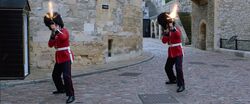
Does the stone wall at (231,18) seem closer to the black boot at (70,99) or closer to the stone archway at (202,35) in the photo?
the stone archway at (202,35)


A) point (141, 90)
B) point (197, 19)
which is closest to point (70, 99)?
point (141, 90)

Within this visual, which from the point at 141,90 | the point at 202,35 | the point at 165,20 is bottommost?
the point at 141,90

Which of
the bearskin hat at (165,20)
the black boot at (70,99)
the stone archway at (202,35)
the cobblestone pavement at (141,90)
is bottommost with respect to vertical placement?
the cobblestone pavement at (141,90)

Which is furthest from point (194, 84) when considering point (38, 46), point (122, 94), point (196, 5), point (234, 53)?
point (196, 5)

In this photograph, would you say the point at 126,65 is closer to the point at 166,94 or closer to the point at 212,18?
the point at 166,94

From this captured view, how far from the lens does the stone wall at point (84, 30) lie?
1069 centimetres

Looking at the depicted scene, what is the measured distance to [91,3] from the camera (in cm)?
1134

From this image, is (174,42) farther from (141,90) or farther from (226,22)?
(226,22)

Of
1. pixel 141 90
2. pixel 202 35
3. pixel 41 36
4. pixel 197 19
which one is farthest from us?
pixel 197 19

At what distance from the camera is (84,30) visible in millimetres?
11273

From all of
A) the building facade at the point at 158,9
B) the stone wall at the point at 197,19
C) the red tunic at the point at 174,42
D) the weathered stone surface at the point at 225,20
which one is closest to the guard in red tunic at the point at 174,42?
the red tunic at the point at 174,42

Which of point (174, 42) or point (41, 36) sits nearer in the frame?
point (174, 42)

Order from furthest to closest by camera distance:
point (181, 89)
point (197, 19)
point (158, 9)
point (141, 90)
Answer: point (158, 9) → point (197, 19) → point (141, 90) → point (181, 89)

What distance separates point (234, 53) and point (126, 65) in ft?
23.4
